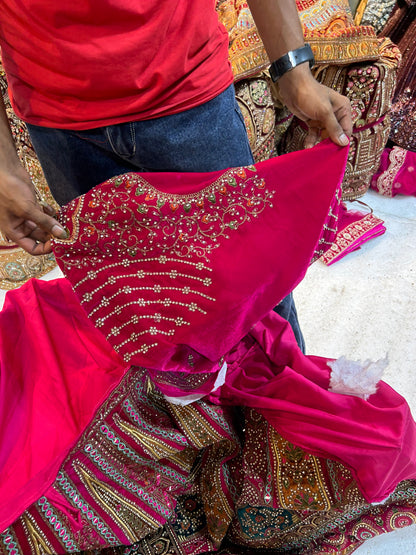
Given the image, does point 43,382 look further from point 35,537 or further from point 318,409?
point 318,409

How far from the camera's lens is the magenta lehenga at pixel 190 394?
585 mm

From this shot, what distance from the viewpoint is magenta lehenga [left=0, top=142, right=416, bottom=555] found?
585mm

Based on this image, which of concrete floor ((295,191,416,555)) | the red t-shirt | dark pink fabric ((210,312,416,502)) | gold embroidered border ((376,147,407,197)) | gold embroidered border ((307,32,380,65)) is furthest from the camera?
gold embroidered border ((376,147,407,197))

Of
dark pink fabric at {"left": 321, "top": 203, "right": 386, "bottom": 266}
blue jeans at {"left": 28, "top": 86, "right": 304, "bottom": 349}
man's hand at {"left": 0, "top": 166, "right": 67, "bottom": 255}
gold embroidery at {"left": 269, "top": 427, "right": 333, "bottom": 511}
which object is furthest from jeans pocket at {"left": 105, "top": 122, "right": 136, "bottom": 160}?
dark pink fabric at {"left": 321, "top": 203, "right": 386, "bottom": 266}

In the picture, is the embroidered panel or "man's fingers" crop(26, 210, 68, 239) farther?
the embroidered panel

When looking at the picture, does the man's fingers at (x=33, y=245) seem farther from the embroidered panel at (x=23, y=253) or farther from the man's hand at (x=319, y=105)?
the embroidered panel at (x=23, y=253)

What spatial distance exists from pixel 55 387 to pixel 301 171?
19.2 inches

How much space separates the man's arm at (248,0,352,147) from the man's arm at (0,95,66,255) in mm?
387

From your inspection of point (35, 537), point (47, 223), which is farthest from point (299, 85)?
point (35, 537)

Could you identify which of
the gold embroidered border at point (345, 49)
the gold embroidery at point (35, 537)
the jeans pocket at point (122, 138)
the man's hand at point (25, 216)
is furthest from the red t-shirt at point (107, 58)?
the gold embroidered border at point (345, 49)

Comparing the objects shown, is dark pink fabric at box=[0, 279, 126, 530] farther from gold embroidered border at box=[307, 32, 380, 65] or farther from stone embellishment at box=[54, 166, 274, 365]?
gold embroidered border at box=[307, 32, 380, 65]

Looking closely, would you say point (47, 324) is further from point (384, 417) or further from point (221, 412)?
point (384, 417)

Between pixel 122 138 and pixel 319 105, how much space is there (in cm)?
28

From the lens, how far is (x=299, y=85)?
63 centimetres
